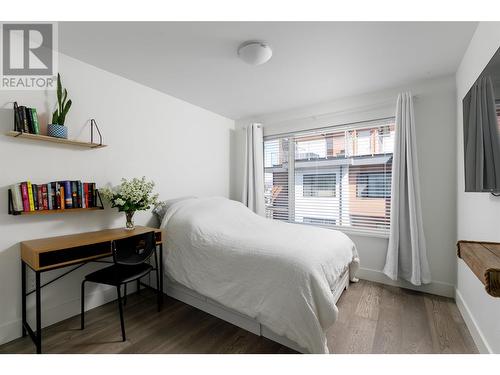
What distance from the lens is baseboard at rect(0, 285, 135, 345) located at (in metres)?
1.75

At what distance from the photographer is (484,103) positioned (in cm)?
128

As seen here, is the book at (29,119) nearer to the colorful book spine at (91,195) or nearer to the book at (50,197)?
the book at (50,197)

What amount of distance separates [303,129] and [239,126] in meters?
1.17

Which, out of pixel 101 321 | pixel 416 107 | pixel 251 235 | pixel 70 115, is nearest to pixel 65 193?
pixel 70 115

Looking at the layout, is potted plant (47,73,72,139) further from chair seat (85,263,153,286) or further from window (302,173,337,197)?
window (302,173,337,197)

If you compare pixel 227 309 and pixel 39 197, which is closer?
pixel 39 197

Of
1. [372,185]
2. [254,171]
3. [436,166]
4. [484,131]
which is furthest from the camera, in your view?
[254,171]

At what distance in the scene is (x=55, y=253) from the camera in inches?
65.1

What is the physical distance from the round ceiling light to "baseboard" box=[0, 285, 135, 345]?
2.61 metres

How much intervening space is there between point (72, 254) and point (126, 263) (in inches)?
15.2

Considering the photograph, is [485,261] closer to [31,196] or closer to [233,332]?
[233,332]

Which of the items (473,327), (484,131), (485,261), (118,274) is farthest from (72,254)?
(473,327)

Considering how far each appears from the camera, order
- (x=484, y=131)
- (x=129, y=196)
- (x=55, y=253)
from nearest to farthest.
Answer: (x=484, y=131) → (x=55, y=253) → (x=129, y=196)

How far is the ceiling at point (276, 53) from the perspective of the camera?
1.69 m
